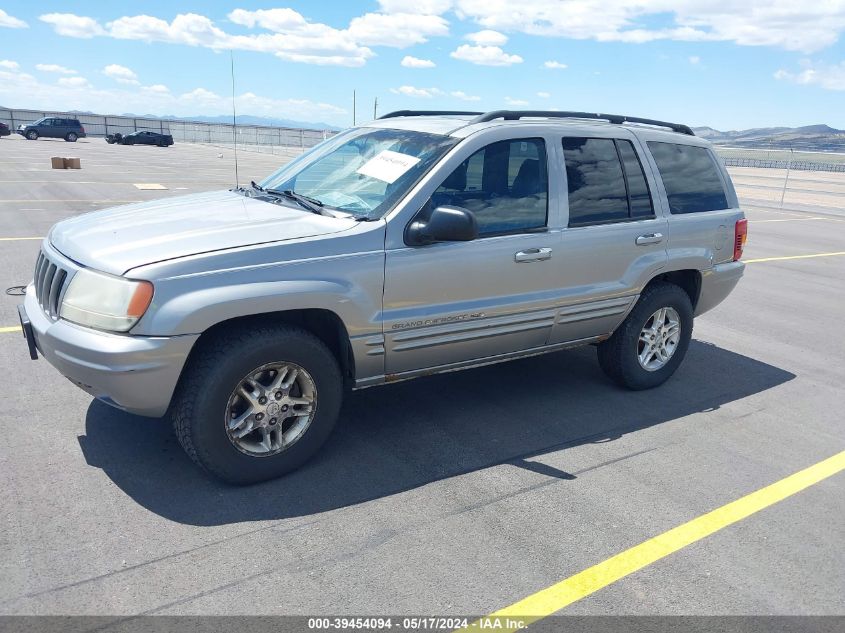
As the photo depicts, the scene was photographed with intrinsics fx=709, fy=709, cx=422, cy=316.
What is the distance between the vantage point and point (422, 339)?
13.3ft

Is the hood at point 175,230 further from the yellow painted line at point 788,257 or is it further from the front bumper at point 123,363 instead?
the yellow painted line at point 788,257

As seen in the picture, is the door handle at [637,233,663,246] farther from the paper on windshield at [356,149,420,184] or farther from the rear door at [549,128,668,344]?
the paper on windshield at [356,149,420,184]

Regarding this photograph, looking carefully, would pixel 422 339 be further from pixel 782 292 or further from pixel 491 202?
pixel 782 292

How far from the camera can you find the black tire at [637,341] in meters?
5.14

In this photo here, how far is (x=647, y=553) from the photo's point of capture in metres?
3.30

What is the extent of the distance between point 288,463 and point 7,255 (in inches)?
269

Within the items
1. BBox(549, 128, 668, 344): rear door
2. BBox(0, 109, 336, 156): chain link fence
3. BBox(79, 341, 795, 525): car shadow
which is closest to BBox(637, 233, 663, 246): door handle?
BBox(549, 128, 668, 344): rear door

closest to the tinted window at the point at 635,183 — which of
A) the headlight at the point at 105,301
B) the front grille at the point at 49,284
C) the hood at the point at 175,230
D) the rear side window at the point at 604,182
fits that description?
the rear side window at the point at 604,182

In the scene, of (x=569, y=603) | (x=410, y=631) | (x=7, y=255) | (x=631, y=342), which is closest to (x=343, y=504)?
(x=410, y=631)

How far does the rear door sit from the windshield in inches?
39.7

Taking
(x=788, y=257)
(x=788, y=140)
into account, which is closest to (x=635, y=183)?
(x=788, y=257)

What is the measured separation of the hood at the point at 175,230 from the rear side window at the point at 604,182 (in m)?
1.64

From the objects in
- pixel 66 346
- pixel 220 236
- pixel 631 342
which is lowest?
pixel 631 342

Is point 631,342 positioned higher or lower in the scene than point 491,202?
lower
